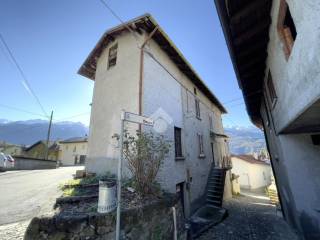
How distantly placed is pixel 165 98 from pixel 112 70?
2.92m

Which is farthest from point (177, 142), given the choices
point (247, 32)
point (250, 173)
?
point (250, 173)

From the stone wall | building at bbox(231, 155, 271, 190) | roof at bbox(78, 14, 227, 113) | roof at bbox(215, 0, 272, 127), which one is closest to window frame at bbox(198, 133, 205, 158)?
roof at bbox(78, 14, 227, 113)

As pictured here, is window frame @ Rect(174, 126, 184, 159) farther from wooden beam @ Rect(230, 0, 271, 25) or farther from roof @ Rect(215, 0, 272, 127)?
wooden beam @ Rect(230, 0, 271, 25)

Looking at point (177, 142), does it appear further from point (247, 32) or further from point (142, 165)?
point (247, 32)

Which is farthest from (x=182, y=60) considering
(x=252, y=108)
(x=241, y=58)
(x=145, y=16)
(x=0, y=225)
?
(x=0, y=225)

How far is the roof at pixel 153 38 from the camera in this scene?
7086mm

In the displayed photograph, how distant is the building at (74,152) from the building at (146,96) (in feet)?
89.4

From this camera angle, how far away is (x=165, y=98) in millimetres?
8180

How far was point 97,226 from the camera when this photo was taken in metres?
3.20

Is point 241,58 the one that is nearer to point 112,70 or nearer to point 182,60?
point 182,60

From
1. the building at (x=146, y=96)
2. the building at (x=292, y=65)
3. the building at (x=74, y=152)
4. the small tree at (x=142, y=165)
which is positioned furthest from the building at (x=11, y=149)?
the building at (x=292, y=65)

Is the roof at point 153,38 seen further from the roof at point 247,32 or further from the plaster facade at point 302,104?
the plaster facade at point 302,104

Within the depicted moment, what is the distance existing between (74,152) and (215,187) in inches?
1256

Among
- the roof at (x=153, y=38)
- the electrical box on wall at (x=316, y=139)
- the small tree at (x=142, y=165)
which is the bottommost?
the small tree at (x=142, y=165)
